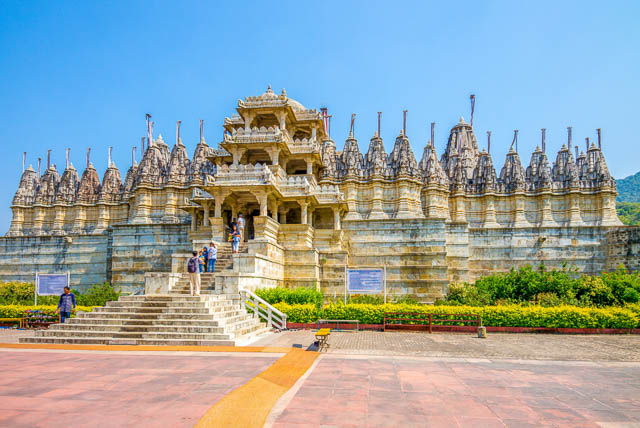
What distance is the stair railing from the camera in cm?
1878

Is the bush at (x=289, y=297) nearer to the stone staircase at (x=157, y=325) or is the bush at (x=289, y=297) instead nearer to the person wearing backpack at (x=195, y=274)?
the stone staircase at (x=157, y=325)

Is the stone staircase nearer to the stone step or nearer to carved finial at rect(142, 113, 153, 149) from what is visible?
the stone step

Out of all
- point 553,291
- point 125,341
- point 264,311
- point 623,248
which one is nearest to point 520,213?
point 623,248

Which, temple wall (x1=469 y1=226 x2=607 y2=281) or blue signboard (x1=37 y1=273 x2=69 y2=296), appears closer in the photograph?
blue signboard (x1=37 y1=273 x2=69 y2=296)

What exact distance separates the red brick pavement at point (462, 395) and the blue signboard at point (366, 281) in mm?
9921

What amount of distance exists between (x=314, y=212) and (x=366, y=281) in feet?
34.7

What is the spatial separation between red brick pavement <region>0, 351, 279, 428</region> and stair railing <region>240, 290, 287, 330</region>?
20.9 ft

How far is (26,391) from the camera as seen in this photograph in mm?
8391

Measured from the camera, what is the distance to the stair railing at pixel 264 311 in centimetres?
1878

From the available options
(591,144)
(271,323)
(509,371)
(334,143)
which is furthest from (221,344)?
(591,144)

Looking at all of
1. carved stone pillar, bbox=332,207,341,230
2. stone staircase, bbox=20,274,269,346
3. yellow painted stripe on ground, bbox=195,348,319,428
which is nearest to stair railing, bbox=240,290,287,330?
stone staircase, bbox=20,274,269,346

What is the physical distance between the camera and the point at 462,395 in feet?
27.5

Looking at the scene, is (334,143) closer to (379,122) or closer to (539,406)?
(379,122)

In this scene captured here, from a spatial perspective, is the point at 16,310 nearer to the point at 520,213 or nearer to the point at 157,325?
the point at 157,325
